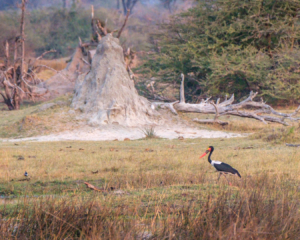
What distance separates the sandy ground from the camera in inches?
596

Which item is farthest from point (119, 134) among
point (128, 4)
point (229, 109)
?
point (128, 4)

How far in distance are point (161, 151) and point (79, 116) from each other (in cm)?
691

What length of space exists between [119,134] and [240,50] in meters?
11.7

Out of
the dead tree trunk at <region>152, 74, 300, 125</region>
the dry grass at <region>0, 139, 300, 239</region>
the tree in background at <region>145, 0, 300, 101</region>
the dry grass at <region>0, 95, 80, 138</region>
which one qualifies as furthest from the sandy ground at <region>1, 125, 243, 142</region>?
the tree in background at <region>145, 0, 300, 101</region>

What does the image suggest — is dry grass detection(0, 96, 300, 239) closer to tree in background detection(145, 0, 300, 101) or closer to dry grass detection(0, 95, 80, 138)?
dry grass detection(0, 95, 80, 138)

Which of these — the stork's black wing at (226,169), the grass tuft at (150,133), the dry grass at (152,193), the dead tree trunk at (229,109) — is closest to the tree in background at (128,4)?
the dead tree trunk at (229,109)

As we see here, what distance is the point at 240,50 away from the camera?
24641mm

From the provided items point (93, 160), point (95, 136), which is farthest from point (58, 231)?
point (95, 136)

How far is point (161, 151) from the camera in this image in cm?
1103

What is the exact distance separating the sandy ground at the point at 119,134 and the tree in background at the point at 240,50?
7285 millimetres

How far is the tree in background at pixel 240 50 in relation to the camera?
23625mm

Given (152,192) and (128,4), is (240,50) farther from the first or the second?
(128,4)

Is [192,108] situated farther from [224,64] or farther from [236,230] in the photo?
[236,230]

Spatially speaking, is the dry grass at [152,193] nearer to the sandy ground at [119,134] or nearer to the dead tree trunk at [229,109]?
the sandy ground at [119,134]
